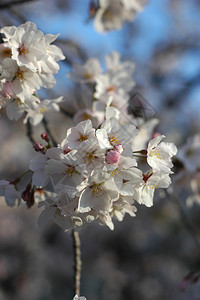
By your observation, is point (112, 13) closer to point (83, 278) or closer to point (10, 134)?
point (83, 278)

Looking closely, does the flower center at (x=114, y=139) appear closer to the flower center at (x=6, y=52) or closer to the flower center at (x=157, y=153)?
the flower center at (x=157, y=153)

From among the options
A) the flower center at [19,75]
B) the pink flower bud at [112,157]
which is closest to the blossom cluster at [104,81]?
the flower center at [19,75]

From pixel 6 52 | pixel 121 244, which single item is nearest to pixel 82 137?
pixel 6 52

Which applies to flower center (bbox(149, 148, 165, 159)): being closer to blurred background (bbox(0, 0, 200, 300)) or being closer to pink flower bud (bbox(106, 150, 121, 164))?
pink flower bud (bbox(106, 150, 121, 164))

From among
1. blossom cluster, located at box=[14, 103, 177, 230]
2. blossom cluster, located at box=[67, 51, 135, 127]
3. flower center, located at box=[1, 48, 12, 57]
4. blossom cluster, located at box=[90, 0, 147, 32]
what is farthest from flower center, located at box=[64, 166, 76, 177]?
blossom cluster, located at box=[90, 0, 147, 32]

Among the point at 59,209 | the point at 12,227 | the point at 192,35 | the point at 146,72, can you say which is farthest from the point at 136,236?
the point at 59,209

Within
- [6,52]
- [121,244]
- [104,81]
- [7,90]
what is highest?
[6,52]

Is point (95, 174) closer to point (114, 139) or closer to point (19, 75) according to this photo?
point (114, 139)
